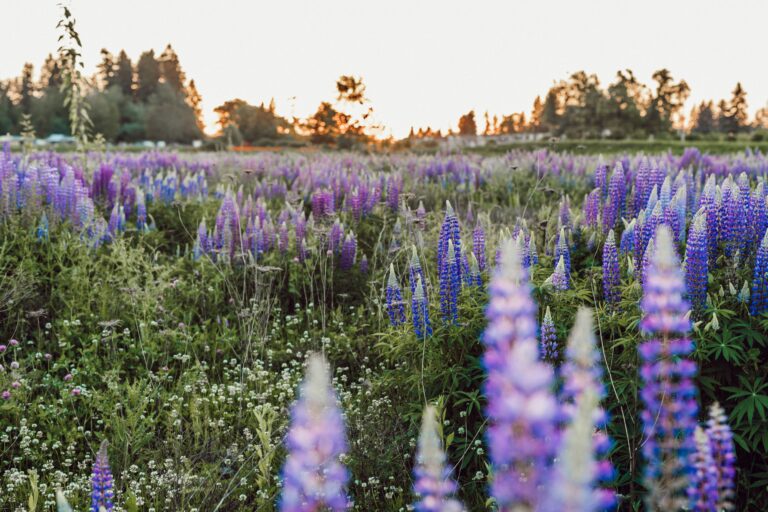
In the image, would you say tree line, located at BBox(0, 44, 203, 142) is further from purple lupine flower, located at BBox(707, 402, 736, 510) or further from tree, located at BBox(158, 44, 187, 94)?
purple lupine flower, located at BBox(707, 402, 736, 510)

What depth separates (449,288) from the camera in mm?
3891

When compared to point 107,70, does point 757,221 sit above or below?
below

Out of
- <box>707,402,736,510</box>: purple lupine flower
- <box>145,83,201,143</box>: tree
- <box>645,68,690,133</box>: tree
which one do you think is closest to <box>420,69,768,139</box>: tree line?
<box>645,68,690,133</box>: tree

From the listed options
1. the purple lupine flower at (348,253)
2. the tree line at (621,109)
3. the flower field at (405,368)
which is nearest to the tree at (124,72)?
the tree line at (621,109)

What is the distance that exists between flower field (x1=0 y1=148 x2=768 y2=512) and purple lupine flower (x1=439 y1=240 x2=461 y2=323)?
16mm

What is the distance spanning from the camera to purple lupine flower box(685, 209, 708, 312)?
331 centimetres

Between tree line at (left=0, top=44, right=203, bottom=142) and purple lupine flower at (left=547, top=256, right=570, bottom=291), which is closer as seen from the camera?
purple lupine flower at (left=547, top=256, right=570, bottom=291)

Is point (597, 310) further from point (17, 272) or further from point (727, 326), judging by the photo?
point (17, 272)

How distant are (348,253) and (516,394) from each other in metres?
5.80

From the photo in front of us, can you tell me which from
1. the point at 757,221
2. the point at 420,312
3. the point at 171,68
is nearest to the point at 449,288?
the point at 420,312

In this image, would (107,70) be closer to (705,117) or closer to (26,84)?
(26,84)

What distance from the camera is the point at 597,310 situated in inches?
143

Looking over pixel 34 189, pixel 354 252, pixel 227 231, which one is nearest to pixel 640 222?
pixel 354 252

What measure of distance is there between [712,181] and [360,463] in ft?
8.92
